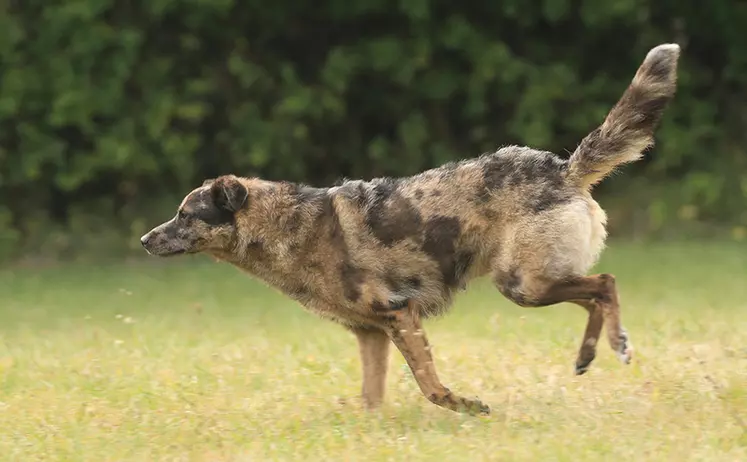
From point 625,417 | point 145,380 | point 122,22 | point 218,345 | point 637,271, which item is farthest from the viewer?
point 122,22

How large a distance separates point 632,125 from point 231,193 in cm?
257

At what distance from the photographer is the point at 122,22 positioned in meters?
17.2

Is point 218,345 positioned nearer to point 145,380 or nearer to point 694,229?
point 145,380

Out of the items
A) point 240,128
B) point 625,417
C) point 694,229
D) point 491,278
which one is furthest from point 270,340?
point 694,229

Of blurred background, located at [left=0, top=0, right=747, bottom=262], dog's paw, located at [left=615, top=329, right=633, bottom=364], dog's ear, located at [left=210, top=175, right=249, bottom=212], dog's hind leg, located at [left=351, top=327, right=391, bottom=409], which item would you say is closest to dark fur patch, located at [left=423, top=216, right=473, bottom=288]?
dog's hind leg, located at [left=351, top=327, right=391, bottom=409]

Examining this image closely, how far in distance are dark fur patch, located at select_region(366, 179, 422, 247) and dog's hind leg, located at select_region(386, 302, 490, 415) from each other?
468mm

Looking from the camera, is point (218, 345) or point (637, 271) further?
point (637, 271)

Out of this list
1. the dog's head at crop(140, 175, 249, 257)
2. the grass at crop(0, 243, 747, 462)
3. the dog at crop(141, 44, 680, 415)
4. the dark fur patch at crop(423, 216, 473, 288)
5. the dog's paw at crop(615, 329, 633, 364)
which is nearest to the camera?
the grass at crop(0, 243, 747, 462)

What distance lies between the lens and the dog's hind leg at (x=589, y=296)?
25.3 ft

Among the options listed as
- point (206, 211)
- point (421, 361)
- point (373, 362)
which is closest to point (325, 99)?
point (206, 211)

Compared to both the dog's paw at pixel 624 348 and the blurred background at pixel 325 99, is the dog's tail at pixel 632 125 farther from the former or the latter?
the blurred background at pixel 325 99

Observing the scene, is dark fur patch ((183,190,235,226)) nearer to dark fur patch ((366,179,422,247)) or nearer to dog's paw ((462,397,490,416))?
dark fur patch ((366,179,422,247))

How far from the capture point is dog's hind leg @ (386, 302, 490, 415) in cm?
773

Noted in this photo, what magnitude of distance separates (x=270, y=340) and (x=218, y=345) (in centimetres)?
48
